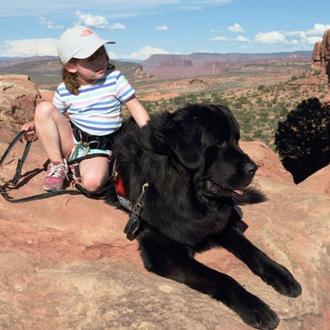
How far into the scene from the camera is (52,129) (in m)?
4.16

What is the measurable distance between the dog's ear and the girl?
0.76 meters

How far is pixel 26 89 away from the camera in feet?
27.0

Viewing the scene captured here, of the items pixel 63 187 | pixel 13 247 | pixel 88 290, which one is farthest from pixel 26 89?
pixel 88 290

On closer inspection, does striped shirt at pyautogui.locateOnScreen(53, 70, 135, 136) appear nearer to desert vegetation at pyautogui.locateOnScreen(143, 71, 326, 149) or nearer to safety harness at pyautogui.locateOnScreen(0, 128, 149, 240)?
safety harness at pyautogui.locateOnScreen(0, 128, 149, 240)

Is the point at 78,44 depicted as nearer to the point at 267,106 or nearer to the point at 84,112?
the point at 84,112

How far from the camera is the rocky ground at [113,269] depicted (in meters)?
2.86

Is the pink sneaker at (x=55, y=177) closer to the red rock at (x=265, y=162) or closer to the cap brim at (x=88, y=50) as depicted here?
the cap brim at (x=88, y=50)

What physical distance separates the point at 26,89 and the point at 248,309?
630 cm

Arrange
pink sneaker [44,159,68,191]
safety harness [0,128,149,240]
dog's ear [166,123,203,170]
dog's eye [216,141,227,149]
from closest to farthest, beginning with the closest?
dog's ear [166,123,203,170], dog's eye [216,141,227,149], safety harness [0,128,149,240], pink sneaker [44,159,68,191]

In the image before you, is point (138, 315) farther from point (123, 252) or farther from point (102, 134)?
point (102, 134)

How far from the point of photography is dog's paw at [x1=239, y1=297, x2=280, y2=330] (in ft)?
9.61

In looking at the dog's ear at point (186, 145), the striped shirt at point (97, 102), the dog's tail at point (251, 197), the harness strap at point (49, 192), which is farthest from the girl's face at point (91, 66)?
the dog's tail at point (251, 197)

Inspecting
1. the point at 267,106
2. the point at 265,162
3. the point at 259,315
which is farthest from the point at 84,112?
the point at 267,106

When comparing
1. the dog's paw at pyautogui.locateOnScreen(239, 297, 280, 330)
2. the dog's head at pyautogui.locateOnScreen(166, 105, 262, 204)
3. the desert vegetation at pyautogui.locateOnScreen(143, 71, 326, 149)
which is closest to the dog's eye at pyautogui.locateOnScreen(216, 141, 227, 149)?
the dog's head at pyautogui.locateOnScreen(166, 105, 262, 204)
